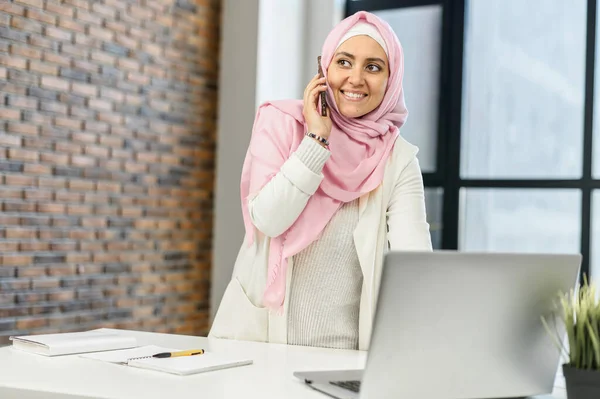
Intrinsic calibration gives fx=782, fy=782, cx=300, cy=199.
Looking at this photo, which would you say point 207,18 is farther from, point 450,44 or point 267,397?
point 267,397

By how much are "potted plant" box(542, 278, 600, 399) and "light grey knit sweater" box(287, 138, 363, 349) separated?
764 mm

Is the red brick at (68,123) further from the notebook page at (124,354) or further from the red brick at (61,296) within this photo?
Result: the notebook page at (124,354)

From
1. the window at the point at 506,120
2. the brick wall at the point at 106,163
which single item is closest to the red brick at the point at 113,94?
the brick wall at the point at 106,163

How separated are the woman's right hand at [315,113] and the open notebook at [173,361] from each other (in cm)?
69

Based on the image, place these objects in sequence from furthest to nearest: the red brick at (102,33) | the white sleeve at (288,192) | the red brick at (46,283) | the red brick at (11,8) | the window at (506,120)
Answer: the window at (506,120), the red brick at (102,33), the red brick at (46,283), the red brick at (11,8), the white sleeve at (288,192)

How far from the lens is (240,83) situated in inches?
203

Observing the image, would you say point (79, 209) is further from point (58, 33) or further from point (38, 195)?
point (58, 33)

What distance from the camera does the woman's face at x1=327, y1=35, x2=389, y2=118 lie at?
86.0 inches

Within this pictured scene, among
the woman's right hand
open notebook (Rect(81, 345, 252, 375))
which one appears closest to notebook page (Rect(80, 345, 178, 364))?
open notebook (Rect(81, 345, 252, 375))

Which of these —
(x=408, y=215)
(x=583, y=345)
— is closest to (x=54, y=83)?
(x=408, y=215)

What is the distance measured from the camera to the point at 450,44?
16.9 feet

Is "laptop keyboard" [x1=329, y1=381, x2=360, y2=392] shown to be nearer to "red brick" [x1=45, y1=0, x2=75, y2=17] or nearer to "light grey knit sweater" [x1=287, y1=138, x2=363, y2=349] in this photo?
"light grey knit sweater" [x1=287, y1=138, x2=363, y2=349]

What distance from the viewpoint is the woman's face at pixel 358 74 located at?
2184 millimetres

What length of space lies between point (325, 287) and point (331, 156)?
1.36 ft
